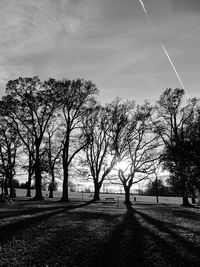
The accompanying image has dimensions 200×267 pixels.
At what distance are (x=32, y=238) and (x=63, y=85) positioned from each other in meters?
23.1

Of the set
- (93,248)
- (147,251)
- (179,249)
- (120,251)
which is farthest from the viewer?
(179,249)

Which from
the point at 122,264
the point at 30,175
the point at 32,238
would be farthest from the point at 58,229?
the point at 30,175

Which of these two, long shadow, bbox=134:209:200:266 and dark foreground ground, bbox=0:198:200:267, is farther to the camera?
long shadow, bbox=134:209:200:266

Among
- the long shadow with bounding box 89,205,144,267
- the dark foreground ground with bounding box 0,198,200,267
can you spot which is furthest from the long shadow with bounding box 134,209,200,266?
the long shadow with bounding box 89,205,144,267

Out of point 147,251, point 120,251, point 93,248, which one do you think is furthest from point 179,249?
point 93,248

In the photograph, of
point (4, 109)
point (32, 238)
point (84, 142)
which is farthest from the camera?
point (84, 142)

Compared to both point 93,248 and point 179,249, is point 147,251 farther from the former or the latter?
point 93,248

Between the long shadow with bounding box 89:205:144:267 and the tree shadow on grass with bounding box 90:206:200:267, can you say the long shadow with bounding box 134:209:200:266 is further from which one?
the long shadow with bounding box 89:205:144:267

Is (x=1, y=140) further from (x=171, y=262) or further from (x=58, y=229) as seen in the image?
(x=171, y=262)

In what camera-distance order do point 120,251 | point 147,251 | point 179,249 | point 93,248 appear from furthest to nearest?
1. point 179,249
2. point 93,248
3. point 147,251
4. point 120,251

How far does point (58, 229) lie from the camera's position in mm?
10148

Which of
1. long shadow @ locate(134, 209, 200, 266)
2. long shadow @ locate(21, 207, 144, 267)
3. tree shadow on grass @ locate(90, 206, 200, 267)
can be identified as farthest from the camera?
long shadow @ locate(134, 209, 200, 266)

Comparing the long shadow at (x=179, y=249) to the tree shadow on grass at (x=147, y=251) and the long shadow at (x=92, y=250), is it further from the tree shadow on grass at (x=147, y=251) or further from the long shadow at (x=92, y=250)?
the long shadow at (x=92, y=250)

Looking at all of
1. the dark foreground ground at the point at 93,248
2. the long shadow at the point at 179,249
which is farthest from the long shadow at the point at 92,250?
the long shadow at the point at 179,249
